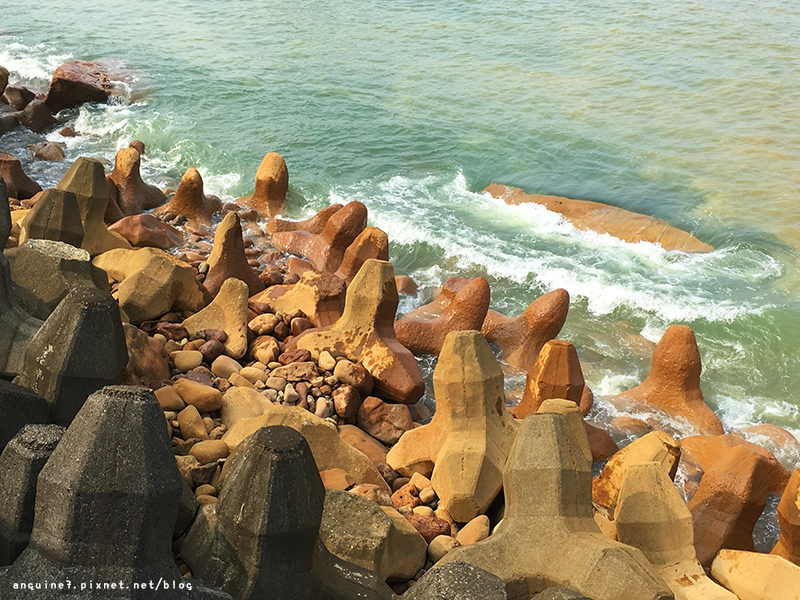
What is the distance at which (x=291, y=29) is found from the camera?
17.8 m

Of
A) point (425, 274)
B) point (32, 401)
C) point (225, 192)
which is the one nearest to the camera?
point (32, 401)

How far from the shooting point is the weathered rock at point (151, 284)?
5.38m

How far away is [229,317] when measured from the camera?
18.2 ft

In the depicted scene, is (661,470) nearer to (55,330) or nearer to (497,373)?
(497,373)

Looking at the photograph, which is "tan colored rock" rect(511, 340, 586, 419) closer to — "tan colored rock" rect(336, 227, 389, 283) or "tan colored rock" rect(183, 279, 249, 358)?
"tan colored rock" rect(183, 279, 249, 358)

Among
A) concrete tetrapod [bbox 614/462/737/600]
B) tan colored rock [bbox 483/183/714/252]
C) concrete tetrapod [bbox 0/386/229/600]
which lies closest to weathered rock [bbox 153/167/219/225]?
tan colored rock [bbox 483/183/714/252]

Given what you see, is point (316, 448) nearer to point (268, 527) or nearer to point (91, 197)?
point (268, 527)

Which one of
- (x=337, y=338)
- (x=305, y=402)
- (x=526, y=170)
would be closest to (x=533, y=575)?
(x=305, y=402)

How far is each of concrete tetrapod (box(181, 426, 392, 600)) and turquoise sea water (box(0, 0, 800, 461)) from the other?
4394 mm

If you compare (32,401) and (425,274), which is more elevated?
(32,401)

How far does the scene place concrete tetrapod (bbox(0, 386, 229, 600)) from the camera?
2.09 m

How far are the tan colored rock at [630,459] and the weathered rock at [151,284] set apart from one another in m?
3.13

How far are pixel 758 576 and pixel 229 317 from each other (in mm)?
3625

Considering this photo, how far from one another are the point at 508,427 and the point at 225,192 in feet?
24.5
